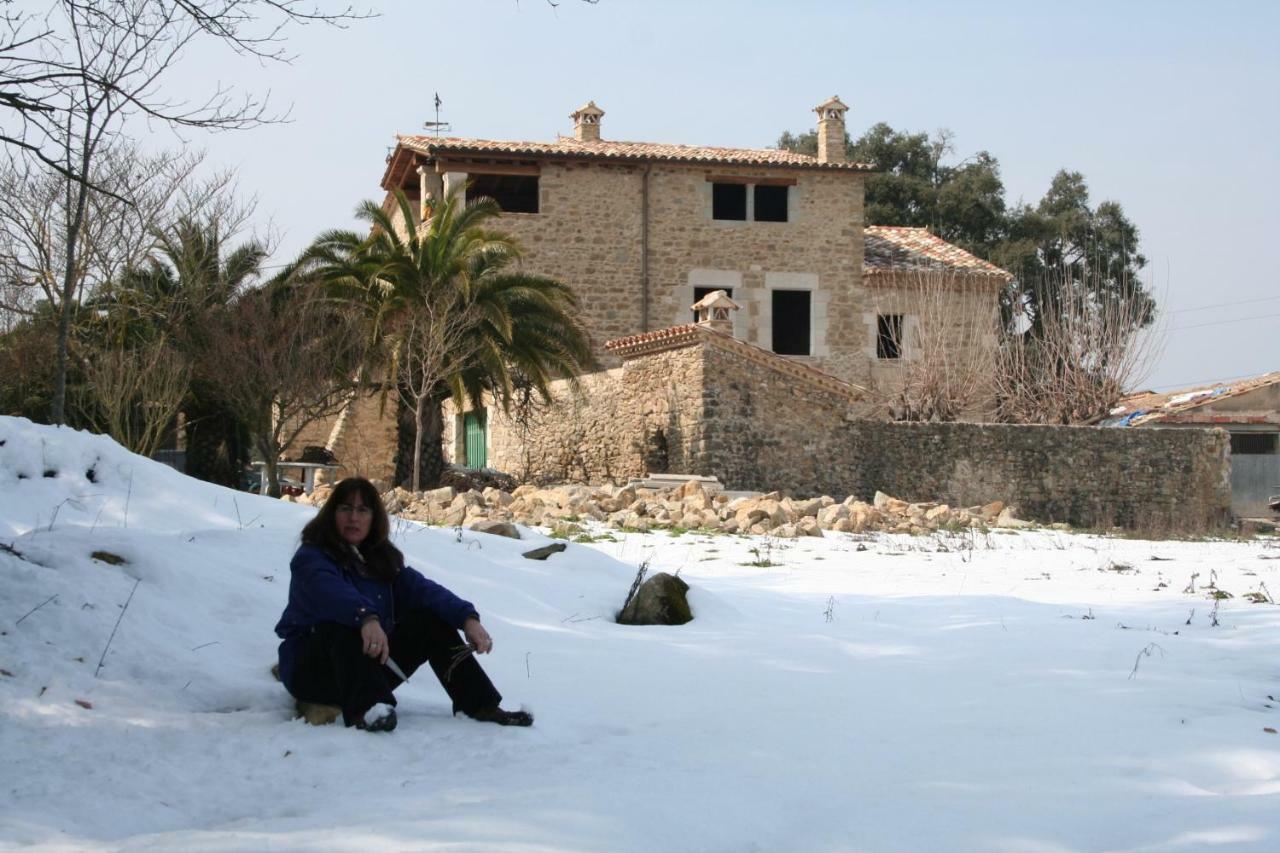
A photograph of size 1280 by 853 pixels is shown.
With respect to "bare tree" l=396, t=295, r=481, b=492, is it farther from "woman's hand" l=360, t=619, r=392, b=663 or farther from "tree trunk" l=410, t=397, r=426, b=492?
"woman's hand" l=360, t=619, r=392, b=663

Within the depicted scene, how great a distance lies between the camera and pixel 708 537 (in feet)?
41.9

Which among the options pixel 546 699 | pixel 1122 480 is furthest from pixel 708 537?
pixel 1122 480

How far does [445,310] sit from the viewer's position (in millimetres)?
19125

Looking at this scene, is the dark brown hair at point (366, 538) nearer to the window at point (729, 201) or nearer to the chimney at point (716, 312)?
the chimney at point (716, 312)

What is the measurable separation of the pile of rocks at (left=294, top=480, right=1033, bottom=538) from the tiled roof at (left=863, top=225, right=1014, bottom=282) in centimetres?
1138

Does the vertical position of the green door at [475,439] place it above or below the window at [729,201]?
below

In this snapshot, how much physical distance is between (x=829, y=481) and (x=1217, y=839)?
17.3 metres

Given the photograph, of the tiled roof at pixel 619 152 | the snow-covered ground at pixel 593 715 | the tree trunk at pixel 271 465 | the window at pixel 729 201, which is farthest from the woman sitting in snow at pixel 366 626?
the window at pixel 729 201

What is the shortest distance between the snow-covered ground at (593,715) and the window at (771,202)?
20.2 m

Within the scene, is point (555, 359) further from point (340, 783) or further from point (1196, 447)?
point (340, 783)

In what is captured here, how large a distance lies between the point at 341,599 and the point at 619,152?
73.5 feet

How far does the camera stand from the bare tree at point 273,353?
757 inches

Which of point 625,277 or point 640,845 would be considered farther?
point 625,277

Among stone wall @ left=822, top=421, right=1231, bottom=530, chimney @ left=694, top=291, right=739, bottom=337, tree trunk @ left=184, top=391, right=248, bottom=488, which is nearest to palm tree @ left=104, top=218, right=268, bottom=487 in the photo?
tree trunk @ left=184, top=391, right=248, bottom=488
